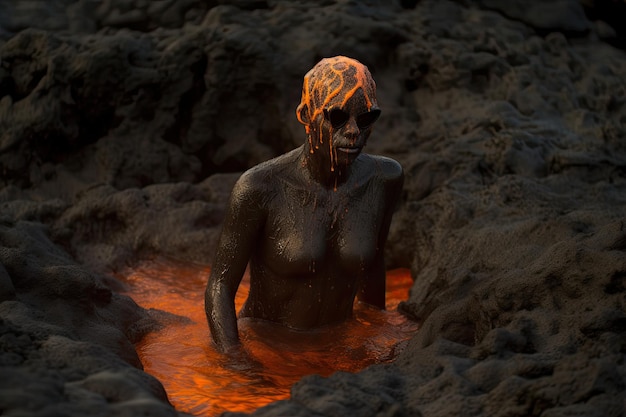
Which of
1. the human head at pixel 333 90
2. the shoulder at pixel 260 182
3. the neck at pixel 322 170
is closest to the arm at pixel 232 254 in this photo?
the shoulder at pixel 260 182

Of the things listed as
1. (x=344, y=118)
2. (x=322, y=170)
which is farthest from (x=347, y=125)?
(x=322, y=170)

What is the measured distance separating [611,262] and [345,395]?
52.9 inches

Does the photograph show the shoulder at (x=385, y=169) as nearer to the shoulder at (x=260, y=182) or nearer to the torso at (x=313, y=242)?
the torso at (x=313, y=242)

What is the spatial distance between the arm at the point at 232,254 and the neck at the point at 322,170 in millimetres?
267

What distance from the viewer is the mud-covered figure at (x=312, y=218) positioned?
149 inches

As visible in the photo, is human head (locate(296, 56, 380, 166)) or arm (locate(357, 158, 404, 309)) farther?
arm (locate(357, 158, 404, 309))

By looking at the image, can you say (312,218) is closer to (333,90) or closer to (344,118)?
(344,118)

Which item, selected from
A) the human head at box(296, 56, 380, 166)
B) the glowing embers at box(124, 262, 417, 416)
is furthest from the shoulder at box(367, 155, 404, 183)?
the glowing embers at box(124, 262, 417, 416)

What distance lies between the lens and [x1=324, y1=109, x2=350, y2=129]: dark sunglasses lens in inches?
147

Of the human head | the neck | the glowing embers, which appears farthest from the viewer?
the neck

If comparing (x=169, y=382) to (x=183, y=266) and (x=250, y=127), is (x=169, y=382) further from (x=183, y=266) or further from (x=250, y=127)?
(x=250, y=127)

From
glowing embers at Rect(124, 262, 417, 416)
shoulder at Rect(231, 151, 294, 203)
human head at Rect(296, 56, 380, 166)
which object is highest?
human head at Rect(296, 56, 380, 166)

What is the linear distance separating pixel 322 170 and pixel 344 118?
35 cm

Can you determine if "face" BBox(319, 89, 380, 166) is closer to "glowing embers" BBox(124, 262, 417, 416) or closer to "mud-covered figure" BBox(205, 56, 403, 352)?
"mud-covered figure" BBox(205, 56, 403, 352)
